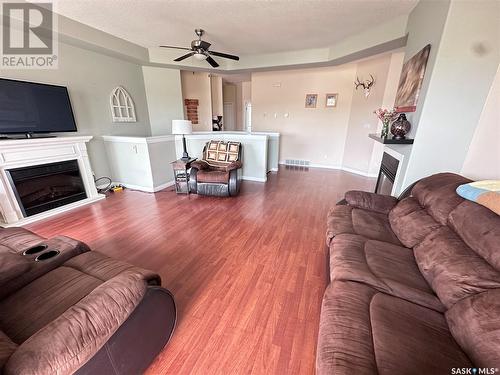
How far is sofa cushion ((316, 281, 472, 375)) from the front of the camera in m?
0.77

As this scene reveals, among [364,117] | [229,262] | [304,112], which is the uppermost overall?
[304,112]

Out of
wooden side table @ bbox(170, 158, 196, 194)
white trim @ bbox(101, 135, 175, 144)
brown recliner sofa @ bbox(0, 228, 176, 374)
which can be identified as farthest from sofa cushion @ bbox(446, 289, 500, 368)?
white trim @ bbox(101, 135, 175, 144)

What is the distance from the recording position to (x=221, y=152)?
3.91 m

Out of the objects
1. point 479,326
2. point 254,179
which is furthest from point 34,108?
point 479,326

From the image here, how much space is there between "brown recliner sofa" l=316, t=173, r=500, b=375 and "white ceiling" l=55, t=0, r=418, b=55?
261cm

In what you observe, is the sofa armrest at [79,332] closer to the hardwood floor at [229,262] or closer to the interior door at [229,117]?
the hardwood floor at [229,262]

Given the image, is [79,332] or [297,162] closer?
[79,332]

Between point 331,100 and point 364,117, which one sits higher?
point 331,100

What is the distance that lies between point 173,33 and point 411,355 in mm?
4722

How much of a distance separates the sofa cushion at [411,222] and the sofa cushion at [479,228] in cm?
16

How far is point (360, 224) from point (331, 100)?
179 inches

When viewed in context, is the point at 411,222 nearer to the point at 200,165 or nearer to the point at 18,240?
the point at 18,240

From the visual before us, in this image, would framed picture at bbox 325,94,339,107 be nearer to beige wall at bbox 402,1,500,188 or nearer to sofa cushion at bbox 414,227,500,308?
beige wall at bbox 402,1,500,188

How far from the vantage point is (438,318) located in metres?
0.99
